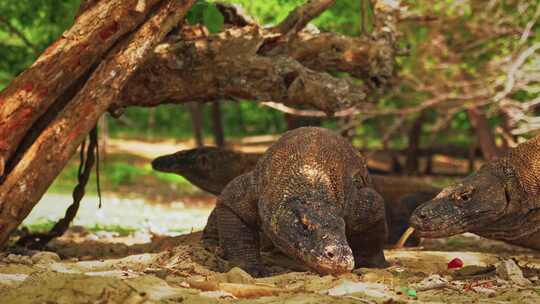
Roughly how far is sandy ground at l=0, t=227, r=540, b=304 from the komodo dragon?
17 cm

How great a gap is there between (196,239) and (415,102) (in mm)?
10703

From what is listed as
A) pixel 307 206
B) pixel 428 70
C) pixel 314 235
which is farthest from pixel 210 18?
pixel 428 70

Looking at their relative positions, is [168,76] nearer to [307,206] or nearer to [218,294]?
[307,206]

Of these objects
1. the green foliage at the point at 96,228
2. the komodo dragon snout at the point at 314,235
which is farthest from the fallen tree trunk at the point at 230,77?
the green foliage at the point at 96,228

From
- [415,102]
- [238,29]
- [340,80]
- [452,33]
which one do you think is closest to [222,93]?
[238,29]

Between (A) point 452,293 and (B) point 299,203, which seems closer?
(A) point 452,293

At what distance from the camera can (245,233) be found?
15.4ft

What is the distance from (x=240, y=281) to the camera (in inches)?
151

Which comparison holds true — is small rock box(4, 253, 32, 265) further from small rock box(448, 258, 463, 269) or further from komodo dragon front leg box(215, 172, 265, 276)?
small rock box(448, 258, 463, 269)

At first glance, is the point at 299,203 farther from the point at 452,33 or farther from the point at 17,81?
the point at 452,33

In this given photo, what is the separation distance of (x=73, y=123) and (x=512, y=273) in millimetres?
2703

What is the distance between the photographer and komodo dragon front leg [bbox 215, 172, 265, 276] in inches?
182

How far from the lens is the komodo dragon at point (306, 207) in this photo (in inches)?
152

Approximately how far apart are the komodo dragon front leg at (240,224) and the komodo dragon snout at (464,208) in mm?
1004
